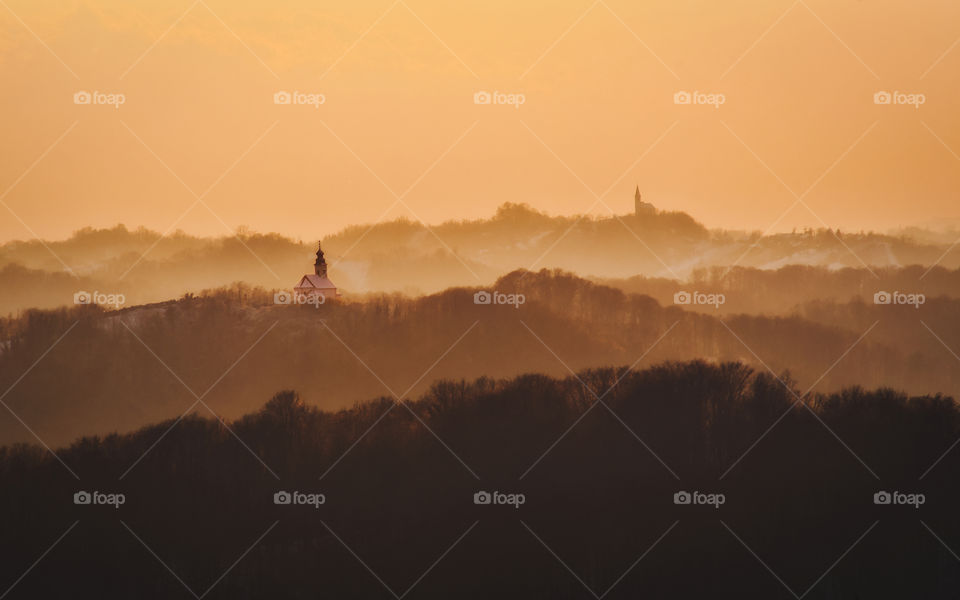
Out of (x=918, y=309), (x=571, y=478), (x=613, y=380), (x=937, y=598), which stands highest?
(x=918, y=309)

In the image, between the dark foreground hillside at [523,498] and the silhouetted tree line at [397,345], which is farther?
the silhouetted tree line at [397,345]

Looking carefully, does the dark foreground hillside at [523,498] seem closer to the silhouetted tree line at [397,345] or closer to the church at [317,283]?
the silhouetted tree line at [397,345]

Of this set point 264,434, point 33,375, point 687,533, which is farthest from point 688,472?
point 33,375

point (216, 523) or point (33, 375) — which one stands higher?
point (33, 375)

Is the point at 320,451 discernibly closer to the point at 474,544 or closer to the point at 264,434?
the point at 264,434

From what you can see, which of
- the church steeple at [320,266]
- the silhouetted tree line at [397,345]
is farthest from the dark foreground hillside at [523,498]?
the church steeple at [320,266]

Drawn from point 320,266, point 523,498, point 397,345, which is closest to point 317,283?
point 320,266

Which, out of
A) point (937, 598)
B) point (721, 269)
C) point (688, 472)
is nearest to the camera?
point (937, 598)

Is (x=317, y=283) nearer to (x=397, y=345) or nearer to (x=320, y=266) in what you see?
(x=320, y=266)
